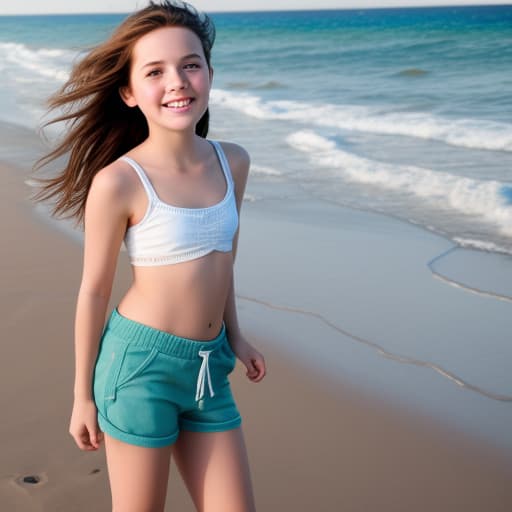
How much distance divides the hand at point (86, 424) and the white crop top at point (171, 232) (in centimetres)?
40

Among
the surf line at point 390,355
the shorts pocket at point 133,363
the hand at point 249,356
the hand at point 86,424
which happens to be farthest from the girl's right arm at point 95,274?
the surf line at point 390,355

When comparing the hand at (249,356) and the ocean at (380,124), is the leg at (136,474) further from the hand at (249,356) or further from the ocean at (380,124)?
the ocean at (380,124)

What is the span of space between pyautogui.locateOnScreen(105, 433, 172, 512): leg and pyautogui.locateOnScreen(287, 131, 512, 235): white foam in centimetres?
499

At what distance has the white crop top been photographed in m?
2.15

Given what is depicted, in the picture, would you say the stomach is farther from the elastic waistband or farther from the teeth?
the teeth

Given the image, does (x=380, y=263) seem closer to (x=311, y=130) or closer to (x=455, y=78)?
(x=311, y=130)

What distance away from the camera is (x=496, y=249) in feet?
19.9

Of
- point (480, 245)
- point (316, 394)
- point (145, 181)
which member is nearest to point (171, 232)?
point (145, 181)

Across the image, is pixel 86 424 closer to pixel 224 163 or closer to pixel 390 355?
pixel 224 163

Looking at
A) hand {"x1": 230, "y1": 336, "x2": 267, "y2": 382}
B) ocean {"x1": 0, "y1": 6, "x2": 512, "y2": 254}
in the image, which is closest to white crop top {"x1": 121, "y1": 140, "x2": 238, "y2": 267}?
hand {"x1": 230, "y1": 336, "x2": 267, "y2": 382}

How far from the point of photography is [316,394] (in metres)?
3.90

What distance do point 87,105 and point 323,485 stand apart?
5.58 feet

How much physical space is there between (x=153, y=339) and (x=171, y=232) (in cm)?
29

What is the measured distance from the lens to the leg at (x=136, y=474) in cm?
214
